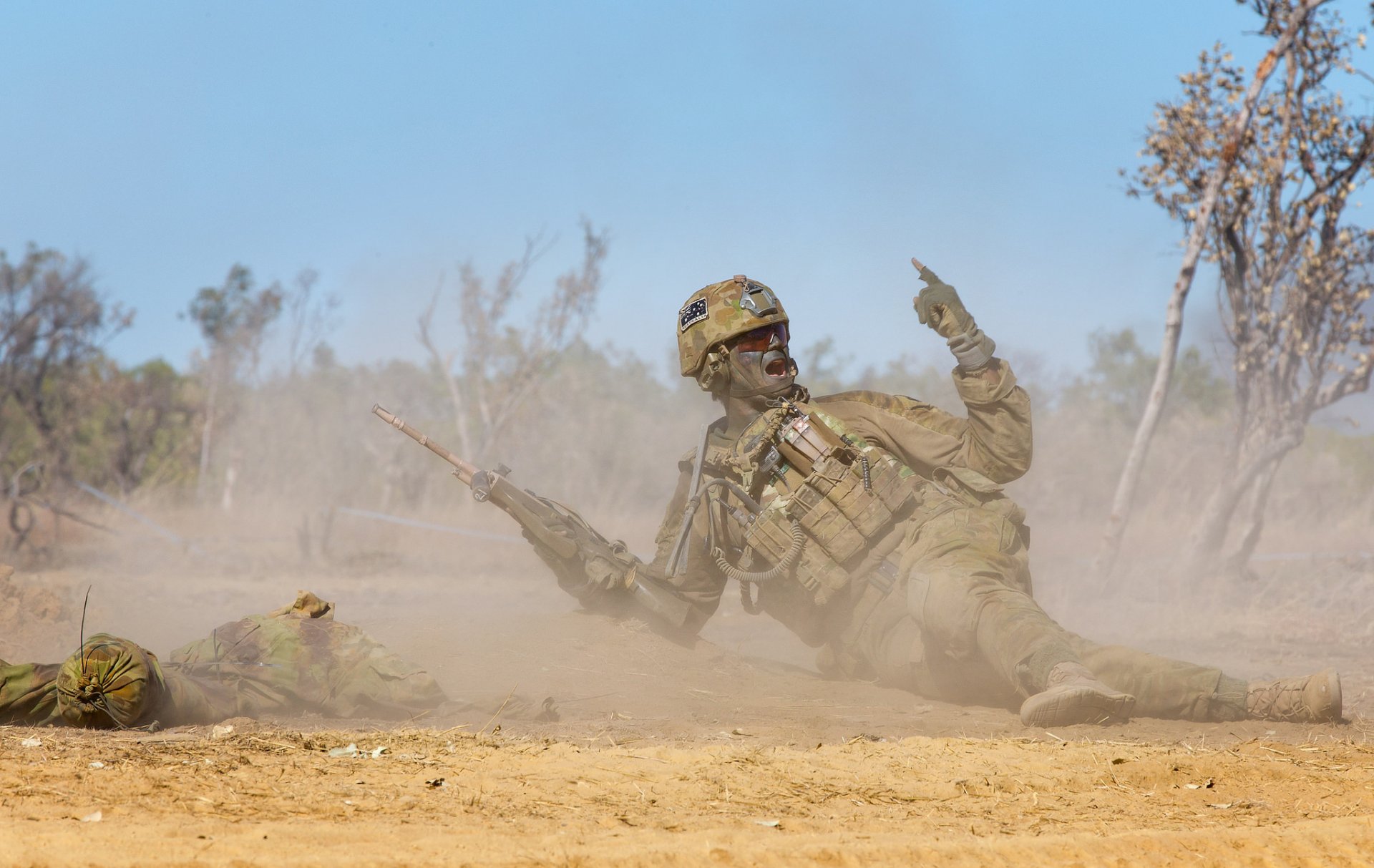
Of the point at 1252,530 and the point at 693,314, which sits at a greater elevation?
the point at 693,314

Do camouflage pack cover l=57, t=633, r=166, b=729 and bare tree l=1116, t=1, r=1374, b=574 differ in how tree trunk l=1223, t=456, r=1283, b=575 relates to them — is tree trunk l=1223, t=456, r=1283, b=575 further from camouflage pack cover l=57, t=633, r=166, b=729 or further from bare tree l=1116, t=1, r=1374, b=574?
camouflage pack cover l=57, t=633, r=166, b=729

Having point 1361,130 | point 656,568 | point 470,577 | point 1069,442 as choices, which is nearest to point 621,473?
point 1069,442

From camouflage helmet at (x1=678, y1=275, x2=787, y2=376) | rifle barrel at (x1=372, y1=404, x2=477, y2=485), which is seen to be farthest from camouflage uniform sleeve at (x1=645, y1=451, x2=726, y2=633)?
rifle barrel at (x1=372, y1=404, x2=477, y2=485)

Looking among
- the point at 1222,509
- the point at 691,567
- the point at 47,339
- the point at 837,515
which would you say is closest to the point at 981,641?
the point at 837,515

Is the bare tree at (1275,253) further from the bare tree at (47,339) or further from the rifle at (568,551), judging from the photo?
the bare tree at (47,339)

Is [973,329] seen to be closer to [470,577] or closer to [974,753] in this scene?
[974,753]

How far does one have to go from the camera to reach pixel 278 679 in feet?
18.0

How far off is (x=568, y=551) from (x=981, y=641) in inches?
97.2

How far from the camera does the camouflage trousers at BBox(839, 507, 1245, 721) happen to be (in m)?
5.33

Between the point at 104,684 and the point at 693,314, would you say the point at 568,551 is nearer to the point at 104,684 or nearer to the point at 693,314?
the point at 693,314

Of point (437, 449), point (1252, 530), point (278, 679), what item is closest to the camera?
point (278, 679)

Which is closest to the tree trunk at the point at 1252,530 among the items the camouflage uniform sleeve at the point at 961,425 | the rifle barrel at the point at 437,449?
the camouflage uniform sleeve at the point at 961,425

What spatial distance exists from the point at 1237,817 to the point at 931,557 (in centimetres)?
242

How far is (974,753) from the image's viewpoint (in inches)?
177
